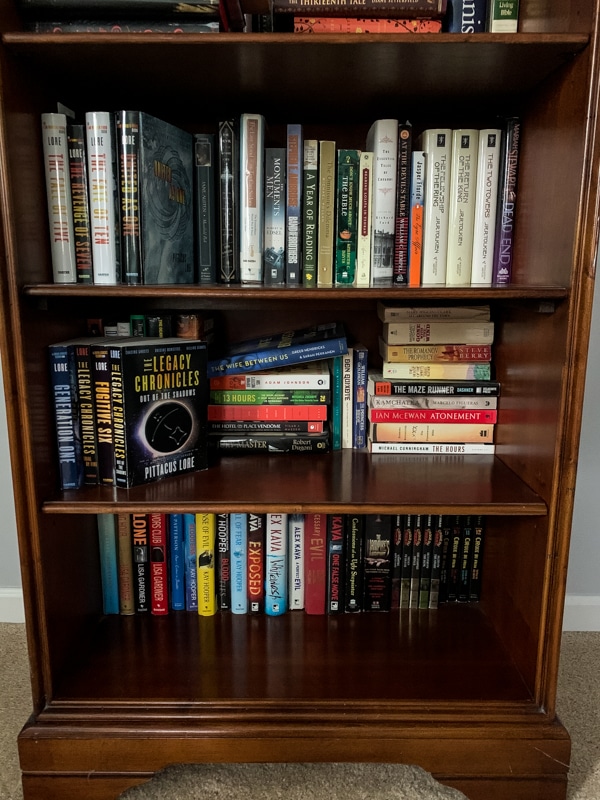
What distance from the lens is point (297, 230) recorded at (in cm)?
108

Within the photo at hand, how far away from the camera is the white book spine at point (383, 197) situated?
3.39 ft

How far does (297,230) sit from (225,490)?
471 millimetres

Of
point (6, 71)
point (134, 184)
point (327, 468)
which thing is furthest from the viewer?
point (327, 468)

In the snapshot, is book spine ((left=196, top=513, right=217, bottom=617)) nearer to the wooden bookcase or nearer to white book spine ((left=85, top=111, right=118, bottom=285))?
the wooden bookcase

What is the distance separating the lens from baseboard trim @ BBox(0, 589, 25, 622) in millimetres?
1506

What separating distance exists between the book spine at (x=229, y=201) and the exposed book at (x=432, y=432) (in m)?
0.40

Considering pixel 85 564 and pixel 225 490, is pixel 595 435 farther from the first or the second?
pixel 85 564

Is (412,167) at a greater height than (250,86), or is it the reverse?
(250,86)

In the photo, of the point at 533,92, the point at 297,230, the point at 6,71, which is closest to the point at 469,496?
the point at 297,230

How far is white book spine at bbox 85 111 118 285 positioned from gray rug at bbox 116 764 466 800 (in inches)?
34.7

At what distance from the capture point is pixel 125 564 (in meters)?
1.28

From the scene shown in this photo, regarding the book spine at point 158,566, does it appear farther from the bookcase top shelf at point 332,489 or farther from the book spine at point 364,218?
the book spine at point 364,218

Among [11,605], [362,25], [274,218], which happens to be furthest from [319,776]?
[362,25]

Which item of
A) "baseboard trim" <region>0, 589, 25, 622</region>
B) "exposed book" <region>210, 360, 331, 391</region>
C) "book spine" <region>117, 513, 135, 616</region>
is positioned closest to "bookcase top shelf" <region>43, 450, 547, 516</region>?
"exposed book" <region>210, 360, 331, 391</region>
